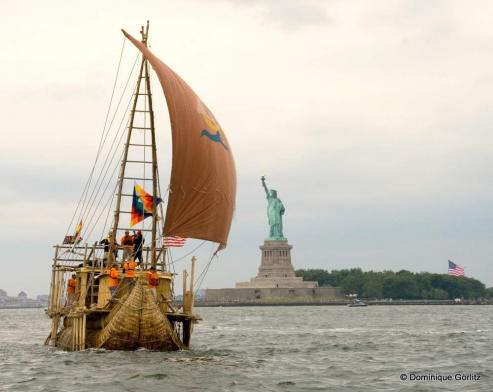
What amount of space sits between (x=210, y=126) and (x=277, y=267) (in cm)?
11651

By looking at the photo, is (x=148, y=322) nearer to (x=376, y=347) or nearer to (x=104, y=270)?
(x=104, y=270)

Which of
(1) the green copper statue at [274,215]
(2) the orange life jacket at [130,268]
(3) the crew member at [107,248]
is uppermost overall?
(1) the green copper statue at [274,215]

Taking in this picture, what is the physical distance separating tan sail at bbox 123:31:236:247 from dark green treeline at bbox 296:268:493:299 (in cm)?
13530

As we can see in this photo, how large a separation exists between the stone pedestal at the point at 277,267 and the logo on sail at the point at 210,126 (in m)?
114

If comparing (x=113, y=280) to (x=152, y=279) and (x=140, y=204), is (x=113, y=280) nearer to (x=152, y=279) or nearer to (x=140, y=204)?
(x=152, y=279)

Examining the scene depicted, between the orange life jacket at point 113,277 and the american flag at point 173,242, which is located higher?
the american flag at point 173,242

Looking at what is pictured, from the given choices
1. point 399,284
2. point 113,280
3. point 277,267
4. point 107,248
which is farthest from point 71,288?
point 399,284

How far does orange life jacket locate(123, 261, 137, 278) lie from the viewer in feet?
94.2

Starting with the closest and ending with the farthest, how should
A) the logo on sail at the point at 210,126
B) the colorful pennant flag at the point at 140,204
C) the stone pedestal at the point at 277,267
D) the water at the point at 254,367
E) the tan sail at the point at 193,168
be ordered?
1. the water at the point at 254,367
2. the tan sail at the point at 193,168
3. the logo on sail at the point at 210,126
4. the colorful pennant flag at the point at 140,204
5. the stone pedestal at the point at 277,267

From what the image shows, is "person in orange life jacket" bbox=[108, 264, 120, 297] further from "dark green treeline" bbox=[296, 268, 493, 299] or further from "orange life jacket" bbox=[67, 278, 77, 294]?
"dark green treeline" bbox=[296, 268, 493, 299]

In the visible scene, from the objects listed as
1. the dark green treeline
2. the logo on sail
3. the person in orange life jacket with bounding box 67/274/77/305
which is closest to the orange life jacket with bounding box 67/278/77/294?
the person in orange life jacket with bounding box 67/274/77/305

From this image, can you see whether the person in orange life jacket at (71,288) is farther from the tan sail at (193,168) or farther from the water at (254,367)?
the tan sail at (193,168)

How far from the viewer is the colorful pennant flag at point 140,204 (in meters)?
31.7

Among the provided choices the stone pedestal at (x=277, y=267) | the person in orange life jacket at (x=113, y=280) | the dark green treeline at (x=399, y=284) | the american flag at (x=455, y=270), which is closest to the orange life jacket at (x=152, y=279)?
the person in orange life jacket at (x=113, y=280)
